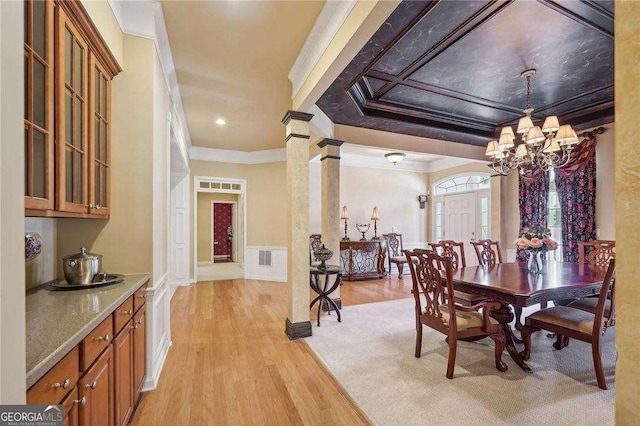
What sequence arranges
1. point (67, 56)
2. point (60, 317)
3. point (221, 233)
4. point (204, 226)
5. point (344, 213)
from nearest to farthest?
1. point (60, 317)
2. point (67, 56)
3. point (344, 213)
4. point (204, 226)
5. point (221, 233)

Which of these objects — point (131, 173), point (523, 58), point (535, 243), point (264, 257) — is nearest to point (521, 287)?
point (535, 243)

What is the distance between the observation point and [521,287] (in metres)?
2.44

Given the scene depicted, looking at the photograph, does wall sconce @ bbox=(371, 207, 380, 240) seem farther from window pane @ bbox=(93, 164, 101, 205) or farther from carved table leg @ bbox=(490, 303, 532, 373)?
window pane @ bbox=(93, 164, 101, 205)

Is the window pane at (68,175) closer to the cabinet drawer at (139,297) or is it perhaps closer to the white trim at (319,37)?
the cabinet drawer at (139,297)

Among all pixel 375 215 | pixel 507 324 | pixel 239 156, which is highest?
pixel 239 156

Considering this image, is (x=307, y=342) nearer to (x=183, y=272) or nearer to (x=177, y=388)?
(x=177, y=388)

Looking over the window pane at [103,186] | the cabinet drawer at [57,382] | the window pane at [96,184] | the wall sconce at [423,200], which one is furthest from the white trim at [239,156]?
the cabinet drawer at [57,382]

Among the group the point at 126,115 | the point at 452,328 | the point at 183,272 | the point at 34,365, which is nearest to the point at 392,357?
the point at 452,328

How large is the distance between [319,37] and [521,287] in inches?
106

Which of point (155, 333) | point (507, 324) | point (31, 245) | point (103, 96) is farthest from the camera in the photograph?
point (507, 324)

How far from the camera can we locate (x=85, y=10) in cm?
169

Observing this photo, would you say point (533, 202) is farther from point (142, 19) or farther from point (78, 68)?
point (78, 68)

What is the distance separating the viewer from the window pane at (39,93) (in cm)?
134

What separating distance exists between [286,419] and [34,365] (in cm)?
152
